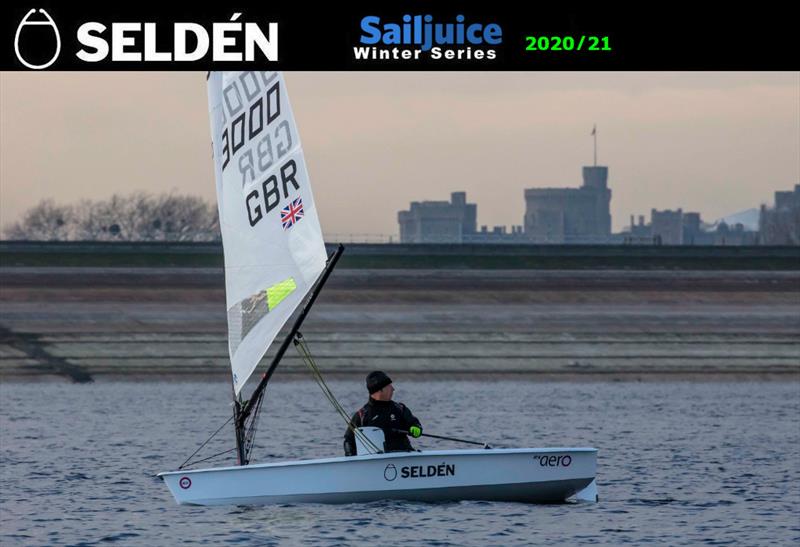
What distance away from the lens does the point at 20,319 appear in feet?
312

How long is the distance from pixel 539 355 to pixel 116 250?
30.0 metres

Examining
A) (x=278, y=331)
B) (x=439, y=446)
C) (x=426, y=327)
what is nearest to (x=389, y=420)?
(x=278, y=331)

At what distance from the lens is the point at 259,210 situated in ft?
103

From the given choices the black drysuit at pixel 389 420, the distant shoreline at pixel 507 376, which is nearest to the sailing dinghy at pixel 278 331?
the black drysuit at pixel 389 420

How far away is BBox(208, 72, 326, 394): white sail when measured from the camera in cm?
3114

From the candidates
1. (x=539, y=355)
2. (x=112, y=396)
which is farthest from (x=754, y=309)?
(x=112, y=396)

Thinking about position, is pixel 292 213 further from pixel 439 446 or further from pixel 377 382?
pixel 439 446

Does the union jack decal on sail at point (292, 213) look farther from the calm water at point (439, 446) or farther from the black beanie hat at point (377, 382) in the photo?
the calm water at point (439, 446)

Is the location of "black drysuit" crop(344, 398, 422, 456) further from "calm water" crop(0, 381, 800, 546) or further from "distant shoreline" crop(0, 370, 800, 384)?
"distant shoreline" crop(0, 370, 800, 384)

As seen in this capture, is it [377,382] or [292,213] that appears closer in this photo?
[377,382]

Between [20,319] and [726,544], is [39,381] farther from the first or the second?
[726,544]

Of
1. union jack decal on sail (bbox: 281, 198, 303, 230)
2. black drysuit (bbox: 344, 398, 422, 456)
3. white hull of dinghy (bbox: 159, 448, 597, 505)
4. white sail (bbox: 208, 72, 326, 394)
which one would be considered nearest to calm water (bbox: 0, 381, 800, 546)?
white hull of dinghy (bbox: 159, 448, 597, 505)

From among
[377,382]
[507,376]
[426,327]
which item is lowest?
[507,376]

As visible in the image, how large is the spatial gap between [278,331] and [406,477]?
3519 millimetres
